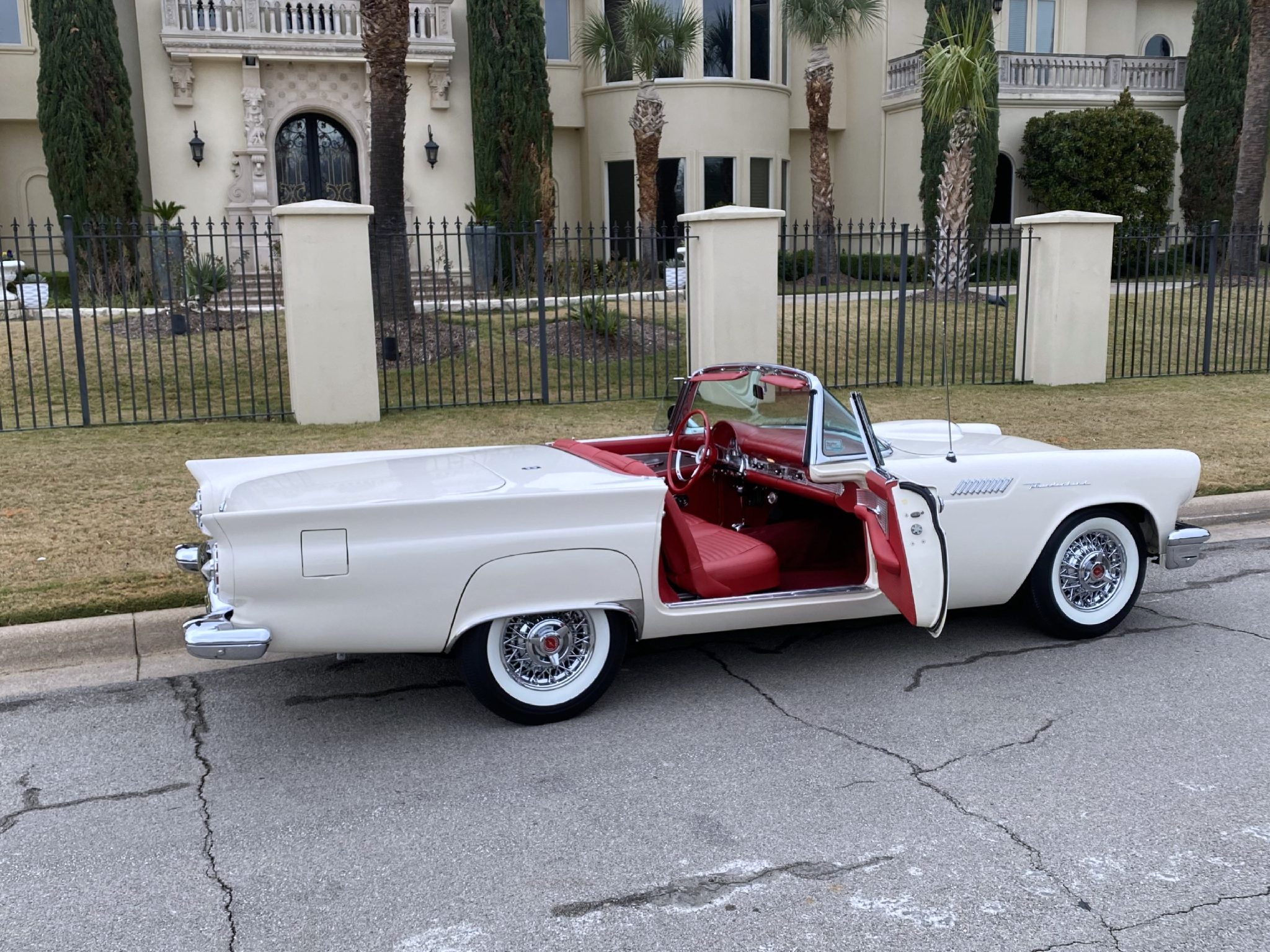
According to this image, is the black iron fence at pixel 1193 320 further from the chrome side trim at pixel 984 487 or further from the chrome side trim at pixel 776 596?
the chrome side trim at pixel 776 596

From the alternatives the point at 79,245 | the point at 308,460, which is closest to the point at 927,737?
the point at 308,460

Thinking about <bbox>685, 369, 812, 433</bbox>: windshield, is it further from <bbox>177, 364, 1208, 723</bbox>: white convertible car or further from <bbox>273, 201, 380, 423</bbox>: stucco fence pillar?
<bbox>273, 201, 380, 423</bbox>: stucco fence pillar

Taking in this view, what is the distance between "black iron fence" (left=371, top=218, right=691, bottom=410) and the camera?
469 inches

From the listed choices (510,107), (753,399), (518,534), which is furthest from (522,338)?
(518,534)

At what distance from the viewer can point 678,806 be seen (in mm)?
3926

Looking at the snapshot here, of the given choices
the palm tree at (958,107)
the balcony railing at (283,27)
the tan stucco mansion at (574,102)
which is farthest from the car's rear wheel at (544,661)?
the tan stucco mansion at (574,102)

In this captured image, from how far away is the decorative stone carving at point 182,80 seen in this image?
19.9 metres

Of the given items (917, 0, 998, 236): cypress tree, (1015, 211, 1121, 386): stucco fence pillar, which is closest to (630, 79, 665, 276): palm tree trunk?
(917, 0, 998, 236): cypress tree

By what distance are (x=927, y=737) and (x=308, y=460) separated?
3.05 meters

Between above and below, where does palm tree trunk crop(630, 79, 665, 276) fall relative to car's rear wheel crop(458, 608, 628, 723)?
above

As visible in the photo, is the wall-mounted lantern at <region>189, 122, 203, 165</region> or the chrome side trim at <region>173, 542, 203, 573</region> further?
the wall-mounted lantern at <region>189, 122, 203, 165</region>

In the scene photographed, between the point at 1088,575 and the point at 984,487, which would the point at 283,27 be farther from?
the point at 1088,575

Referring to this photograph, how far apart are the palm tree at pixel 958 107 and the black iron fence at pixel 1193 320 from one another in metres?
2.23

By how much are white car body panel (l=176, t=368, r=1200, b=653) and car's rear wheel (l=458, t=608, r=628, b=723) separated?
100 mm
